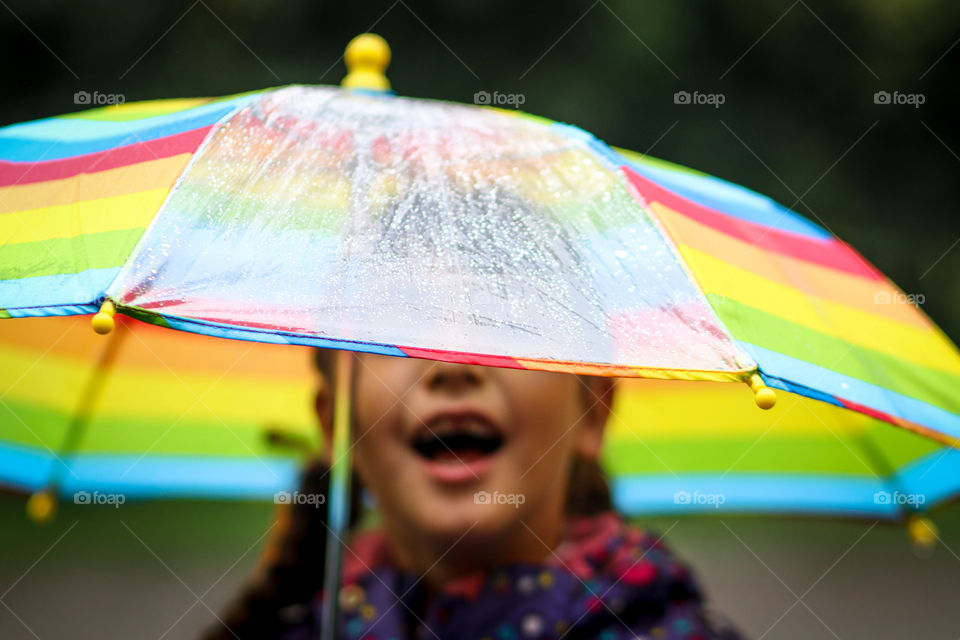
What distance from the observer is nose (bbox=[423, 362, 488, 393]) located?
5.92 feet

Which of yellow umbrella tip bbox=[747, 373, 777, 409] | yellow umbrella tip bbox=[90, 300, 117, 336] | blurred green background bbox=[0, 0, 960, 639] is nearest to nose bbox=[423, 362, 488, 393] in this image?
yellow umbrella tip bbox=[747, 373, 777, 409]

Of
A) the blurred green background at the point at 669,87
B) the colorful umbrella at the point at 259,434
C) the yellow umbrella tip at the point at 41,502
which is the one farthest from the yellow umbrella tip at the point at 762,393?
the blurred green background at the point at 669,87

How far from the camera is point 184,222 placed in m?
1.24

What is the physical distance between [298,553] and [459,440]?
1.90ft

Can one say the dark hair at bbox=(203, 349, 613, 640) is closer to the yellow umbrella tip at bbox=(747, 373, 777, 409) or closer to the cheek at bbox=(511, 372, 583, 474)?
the cheek at bbox=(511, 372, 583, 474)

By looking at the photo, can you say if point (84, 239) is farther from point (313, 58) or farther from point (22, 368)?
point (313, 58)

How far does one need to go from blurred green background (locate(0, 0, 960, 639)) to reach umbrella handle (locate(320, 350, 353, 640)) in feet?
9.16

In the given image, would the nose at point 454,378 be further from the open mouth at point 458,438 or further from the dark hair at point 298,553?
the dark hair at point 298,553

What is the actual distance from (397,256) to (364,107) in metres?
0.38

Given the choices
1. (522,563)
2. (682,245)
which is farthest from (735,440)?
(682,245)

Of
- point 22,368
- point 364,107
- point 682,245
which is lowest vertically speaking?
point 22,368

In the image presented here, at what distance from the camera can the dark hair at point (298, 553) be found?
2051 millimetres

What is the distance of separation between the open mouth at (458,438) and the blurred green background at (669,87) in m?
2.90

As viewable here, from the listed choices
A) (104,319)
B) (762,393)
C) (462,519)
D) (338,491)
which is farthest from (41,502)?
(762,393)
